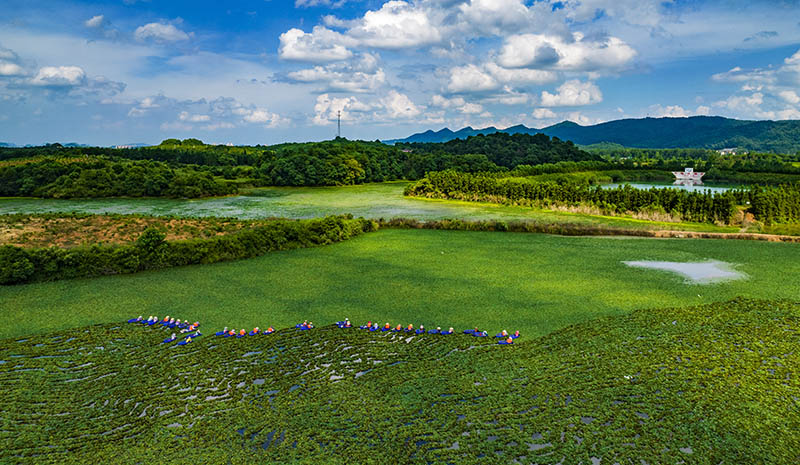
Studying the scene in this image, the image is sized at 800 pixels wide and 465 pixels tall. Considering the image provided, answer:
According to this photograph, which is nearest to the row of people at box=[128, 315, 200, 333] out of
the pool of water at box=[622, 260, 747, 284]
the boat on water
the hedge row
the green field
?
the hedge row

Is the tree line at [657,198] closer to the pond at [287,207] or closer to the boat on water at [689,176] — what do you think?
the pond at [287,207]

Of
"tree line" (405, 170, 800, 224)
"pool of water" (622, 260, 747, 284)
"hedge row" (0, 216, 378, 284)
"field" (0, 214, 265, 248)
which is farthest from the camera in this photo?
"tree line" (405, 170, 800, 224)

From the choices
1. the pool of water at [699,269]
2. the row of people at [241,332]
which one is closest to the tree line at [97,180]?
Answer: the row of people at [241,332]

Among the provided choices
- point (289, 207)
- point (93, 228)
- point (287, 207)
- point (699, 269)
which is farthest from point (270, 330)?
point (287, 207)

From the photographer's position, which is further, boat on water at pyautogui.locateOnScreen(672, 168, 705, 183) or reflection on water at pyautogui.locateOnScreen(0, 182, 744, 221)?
boat on water at pyautogui.locateOnScreen(672, 168, 705, 183)

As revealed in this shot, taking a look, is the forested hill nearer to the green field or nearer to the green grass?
the green field

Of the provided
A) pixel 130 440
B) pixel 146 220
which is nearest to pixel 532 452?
pixel 130 440
